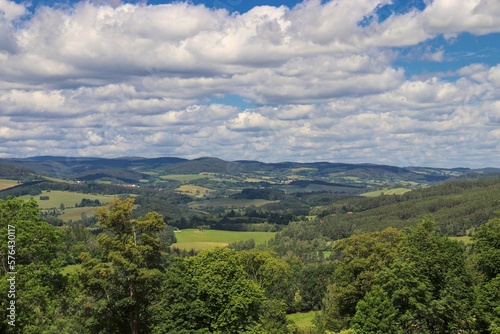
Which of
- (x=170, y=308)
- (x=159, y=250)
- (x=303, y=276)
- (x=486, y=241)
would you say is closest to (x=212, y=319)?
(x=170, y=308)

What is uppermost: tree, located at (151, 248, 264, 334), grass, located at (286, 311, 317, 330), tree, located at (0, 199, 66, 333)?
tree, located at (0, 199, 66, 333)

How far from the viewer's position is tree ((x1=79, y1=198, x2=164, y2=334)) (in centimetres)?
4131

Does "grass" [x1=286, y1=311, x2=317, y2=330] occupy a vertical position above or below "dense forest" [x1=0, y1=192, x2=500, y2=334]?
below

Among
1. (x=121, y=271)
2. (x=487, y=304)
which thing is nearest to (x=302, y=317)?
(x=487, y=304)

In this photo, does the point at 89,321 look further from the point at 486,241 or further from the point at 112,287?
→ the point at 486,241

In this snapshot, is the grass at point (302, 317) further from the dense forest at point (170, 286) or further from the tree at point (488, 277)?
the tree at point (488, 277)

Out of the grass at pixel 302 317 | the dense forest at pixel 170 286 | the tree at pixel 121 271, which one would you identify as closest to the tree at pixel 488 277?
the dense forest at pixel 170 286

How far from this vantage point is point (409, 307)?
44.4 metres

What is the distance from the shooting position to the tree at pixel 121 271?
136 ft

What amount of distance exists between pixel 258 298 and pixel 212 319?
5.69 m

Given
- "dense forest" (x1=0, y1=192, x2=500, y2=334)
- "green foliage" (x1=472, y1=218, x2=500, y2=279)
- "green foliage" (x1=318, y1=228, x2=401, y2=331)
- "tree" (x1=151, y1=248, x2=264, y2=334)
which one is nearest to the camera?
"dense forest" (x1=0, y1=192, x2=500, y2=334)

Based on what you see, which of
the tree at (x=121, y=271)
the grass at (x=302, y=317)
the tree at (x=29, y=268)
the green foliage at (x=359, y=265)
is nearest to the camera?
the tree at (x=29, y=268)

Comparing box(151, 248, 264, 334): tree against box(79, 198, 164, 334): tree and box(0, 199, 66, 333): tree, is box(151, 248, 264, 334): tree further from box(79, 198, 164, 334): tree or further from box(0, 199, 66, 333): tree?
box(0, 199, 66, 333): tree

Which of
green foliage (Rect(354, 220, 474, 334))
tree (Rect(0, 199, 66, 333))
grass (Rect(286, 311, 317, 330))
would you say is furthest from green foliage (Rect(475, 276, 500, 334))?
grass (Rect(286, 311, 317, 330))
